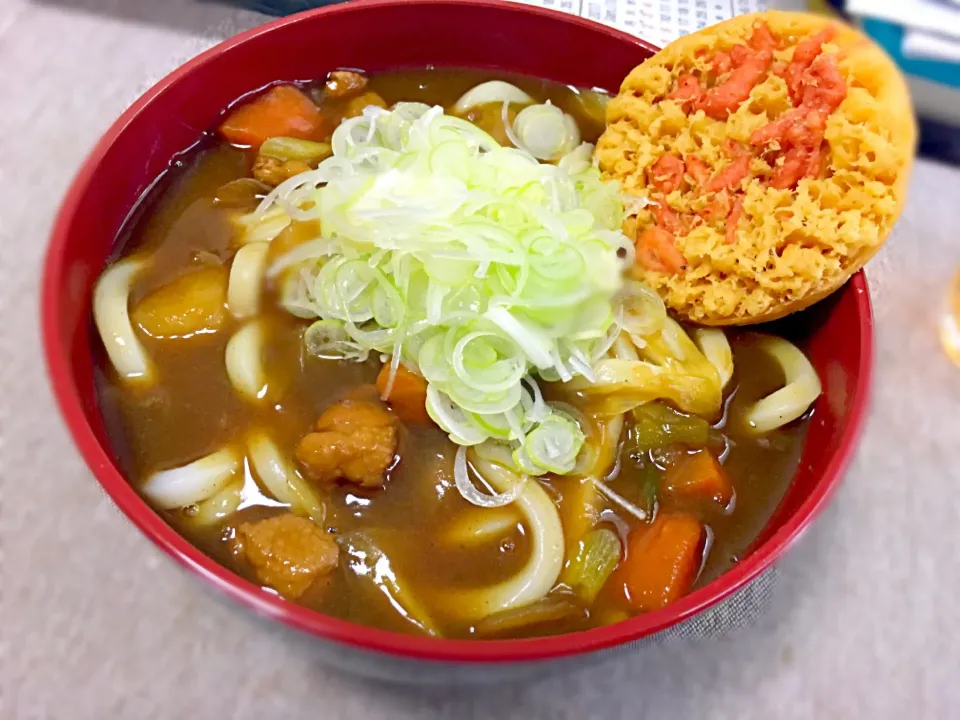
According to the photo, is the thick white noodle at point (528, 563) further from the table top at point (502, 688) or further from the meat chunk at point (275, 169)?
the meat chunk at point (275, 169)

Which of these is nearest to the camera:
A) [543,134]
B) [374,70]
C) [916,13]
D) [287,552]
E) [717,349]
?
[287,552]

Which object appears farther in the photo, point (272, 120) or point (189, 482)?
point (272, 120)

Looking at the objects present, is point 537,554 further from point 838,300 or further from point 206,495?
point 838,300

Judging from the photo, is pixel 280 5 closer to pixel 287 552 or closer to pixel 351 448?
pixel 351 448

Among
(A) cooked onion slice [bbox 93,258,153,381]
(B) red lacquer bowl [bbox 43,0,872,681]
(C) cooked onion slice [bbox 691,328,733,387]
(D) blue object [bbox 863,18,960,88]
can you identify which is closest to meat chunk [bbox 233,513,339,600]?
(B) red lacquer bowl [bbox 43,0,872,681]

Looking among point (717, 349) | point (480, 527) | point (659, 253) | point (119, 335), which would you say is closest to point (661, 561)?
point (480, 527)

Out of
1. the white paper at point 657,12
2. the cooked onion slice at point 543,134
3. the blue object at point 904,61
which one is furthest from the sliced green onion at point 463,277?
the white paper at point 657,12

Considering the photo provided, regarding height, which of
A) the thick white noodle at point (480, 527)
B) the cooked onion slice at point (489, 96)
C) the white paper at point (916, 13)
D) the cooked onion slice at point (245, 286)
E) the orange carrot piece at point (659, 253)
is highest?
the white paper at point (916, 13)
